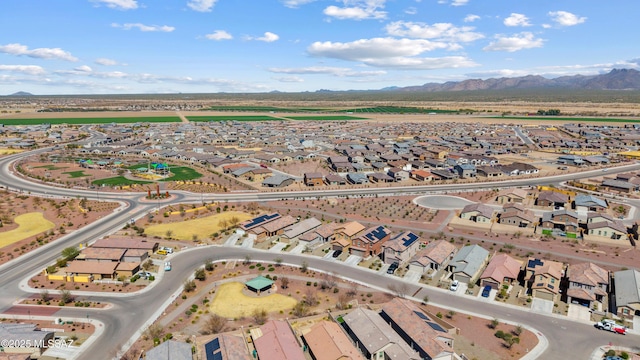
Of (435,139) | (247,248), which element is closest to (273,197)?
(247,248)

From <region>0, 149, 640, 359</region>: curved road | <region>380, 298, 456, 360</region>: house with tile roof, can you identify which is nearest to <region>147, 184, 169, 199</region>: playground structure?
<region>0, 149, 640, 359</region>: curved road

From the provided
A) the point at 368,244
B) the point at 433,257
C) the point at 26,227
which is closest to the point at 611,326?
the point at 433,257

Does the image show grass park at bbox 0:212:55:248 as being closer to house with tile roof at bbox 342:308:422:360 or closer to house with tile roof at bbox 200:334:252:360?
house with tile roof at bbox 200:334:252:360

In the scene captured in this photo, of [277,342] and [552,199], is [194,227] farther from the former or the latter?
[552,199]

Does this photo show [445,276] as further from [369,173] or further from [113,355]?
[369,173]

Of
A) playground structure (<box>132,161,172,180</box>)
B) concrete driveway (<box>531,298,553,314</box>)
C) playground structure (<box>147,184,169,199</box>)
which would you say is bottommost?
concrete driveway (<box>531,298,553,314</box>)

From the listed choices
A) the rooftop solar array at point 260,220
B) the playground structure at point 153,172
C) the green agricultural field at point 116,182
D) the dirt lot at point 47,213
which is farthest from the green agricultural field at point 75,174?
the rooftop solar array at point 260,220
